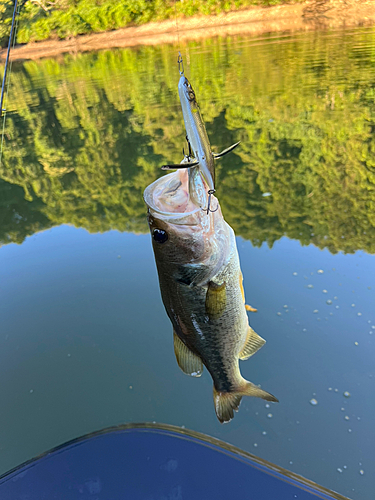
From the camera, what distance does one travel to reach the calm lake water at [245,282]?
3.22 meters

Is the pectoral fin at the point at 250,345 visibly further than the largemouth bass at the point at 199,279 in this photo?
Yes

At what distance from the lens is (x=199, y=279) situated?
1.63 metres

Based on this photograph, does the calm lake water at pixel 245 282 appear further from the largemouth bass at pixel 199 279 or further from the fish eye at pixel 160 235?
the fish eye at pixel 160 235

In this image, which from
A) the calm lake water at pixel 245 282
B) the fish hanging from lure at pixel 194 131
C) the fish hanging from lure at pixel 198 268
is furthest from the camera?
the calm lake water at pixel 245 282

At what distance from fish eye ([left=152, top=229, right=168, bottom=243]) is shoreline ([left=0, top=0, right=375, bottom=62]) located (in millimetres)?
24818

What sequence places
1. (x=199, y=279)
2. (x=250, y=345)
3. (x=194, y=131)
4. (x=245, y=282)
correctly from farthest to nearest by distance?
(x=245, y=282), (x=250, y=345), (x=199, y=279), (x=194, y=131)

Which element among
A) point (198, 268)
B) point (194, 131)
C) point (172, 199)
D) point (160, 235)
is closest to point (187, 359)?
point (198, 268)

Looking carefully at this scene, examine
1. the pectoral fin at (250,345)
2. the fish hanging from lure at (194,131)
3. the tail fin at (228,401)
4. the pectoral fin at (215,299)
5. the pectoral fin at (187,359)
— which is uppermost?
the fish hanging from lure at (194,131)

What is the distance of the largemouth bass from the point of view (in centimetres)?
150

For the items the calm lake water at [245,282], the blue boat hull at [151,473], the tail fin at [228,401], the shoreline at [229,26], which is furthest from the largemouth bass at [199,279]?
the shoreline at [229,26]

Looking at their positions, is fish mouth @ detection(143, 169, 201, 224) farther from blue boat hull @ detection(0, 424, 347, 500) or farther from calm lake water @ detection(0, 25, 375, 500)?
calm lake water @ detection(0, 25, 375, 500)

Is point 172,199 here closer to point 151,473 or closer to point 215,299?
point 215,299

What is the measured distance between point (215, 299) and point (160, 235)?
38 centimetres

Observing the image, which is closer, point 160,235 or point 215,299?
point 160,235
